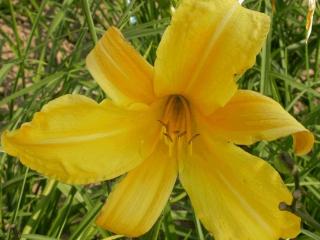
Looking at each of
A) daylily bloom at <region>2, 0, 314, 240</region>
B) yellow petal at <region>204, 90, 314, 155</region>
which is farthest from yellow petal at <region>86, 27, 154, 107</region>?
yellow petal at <region>204, 90, 314, 155</region>

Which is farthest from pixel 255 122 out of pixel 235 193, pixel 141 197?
pixel 141 197

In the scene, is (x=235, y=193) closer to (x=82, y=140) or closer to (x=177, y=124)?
(x=177, y=124)

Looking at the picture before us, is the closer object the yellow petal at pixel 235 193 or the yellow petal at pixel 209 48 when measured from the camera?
the yellow petal at pixel 209 48

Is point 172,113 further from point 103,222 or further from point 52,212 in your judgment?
point 52,212

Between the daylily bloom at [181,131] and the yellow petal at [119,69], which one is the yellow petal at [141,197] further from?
the yellow petal at [119,69]

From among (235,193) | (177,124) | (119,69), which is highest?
(119,69)

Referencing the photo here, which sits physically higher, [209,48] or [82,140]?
[209,48]

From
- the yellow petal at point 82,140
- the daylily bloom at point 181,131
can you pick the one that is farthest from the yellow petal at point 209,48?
the yellow petal at point 82,140

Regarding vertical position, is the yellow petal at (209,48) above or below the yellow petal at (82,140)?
above
